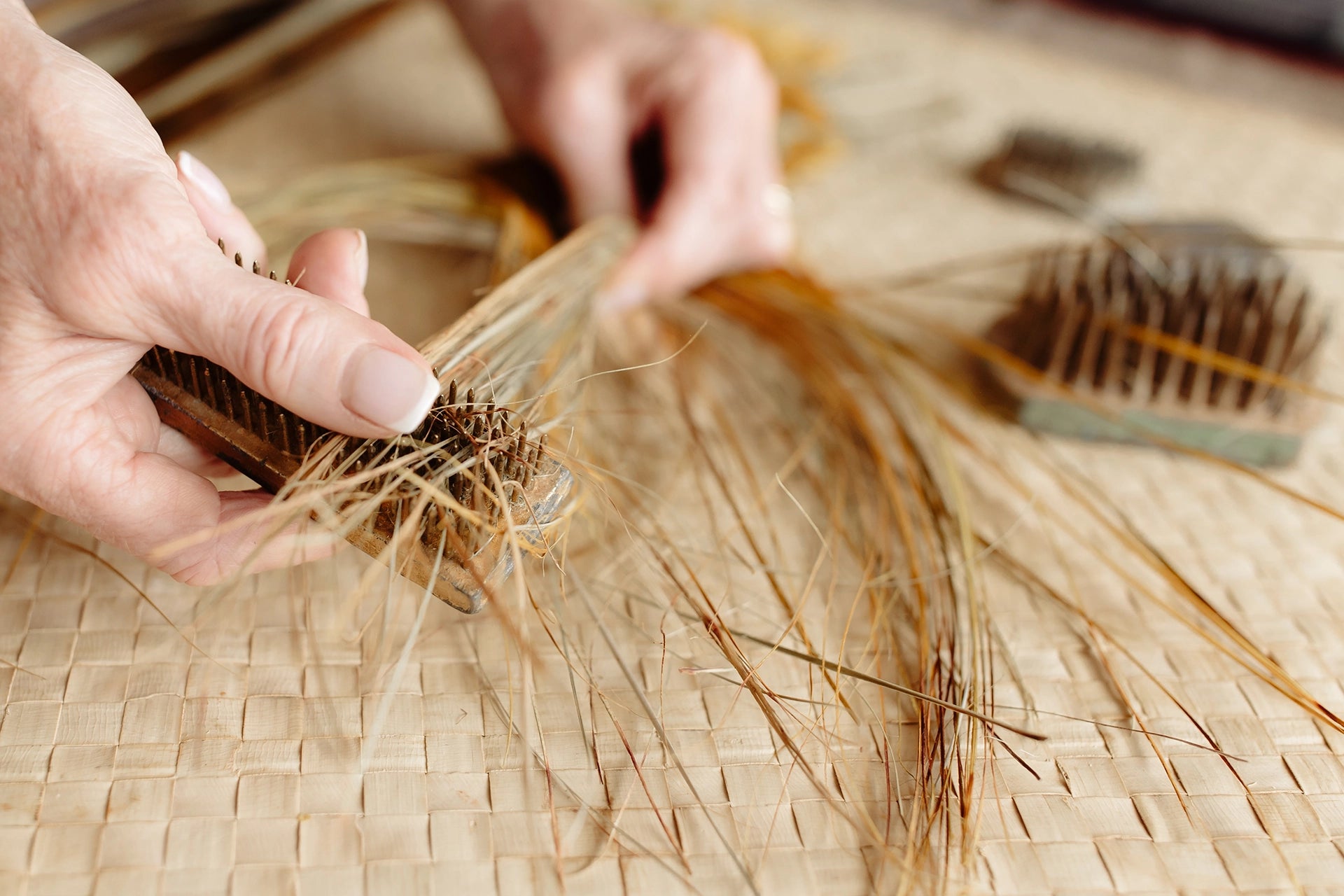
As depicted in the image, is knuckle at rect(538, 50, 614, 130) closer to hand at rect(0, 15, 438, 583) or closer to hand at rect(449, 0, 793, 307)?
hand at rect(449, 0, 793, 307)

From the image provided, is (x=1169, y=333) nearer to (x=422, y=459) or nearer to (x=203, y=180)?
(x=422, y=459)

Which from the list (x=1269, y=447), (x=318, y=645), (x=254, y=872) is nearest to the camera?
(x=254, y=872)

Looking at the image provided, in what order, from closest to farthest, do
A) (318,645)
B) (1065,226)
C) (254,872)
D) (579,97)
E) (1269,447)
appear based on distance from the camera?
(254,872), (318,645), (1269,447), (579,97), (1065,226)

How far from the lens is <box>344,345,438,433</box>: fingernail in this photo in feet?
1.56

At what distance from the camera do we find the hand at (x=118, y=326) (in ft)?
1.56

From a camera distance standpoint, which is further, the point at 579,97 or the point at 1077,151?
the point at 1077,151

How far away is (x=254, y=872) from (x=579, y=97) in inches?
29.4

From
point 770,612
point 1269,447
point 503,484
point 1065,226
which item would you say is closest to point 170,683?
point 503,484

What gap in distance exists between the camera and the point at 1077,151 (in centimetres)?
114

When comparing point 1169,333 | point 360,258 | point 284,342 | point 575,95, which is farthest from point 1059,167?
point 284,342

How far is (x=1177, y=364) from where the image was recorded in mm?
802

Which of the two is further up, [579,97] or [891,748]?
[579,97]

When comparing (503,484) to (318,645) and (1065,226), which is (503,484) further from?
(1065,226)

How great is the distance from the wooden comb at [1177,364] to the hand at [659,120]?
12.3 inches
